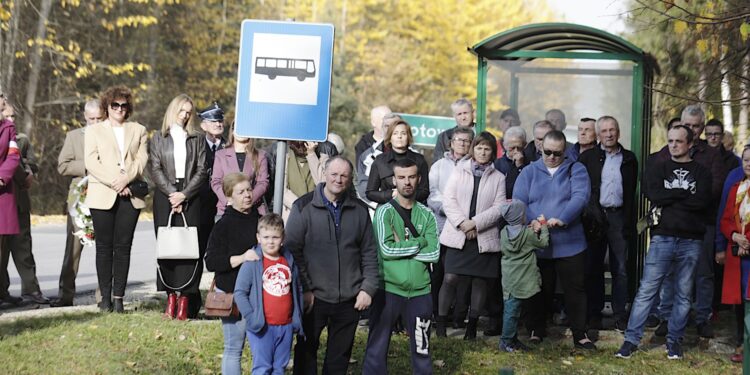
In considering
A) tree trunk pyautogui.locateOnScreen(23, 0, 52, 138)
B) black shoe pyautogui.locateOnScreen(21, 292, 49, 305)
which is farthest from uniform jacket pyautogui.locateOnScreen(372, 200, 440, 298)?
tree trunk pyautogui.locateOnScreen(23, 0, 52, 138)

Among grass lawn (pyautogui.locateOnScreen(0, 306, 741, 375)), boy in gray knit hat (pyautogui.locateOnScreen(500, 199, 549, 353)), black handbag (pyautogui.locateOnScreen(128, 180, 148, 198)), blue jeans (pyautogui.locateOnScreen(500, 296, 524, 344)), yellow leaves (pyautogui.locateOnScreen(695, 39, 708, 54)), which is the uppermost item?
yellow leaves (pyautogui.locateOnScreen(695, 39, 708, 54))

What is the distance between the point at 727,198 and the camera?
1011 centimetres

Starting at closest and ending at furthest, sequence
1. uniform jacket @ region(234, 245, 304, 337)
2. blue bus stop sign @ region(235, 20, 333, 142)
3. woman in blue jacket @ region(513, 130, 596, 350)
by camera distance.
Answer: uniform jacket @ region(234, 245, 304, 337)
blue bus stop sign @ region(235, 20, 333, 142)
woman in blue jacket @ region(513, 130, 596, 350)

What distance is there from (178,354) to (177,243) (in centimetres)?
159

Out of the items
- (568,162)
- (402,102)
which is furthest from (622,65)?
(402,102)

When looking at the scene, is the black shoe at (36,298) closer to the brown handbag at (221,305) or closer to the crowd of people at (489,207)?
the crowd of people at (489,207)

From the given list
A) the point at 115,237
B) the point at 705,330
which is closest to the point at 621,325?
the point at 705,330

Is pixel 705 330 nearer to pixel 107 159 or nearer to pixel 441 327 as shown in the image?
pixel 441 327

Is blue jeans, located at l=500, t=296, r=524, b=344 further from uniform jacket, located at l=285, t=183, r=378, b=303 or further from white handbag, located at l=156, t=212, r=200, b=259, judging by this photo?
white handbag, located at l=156, t=212, r=200, b=259

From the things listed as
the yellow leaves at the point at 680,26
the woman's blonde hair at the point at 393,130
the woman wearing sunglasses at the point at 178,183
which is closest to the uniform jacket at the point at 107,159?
the woman wearing sunglasses at the point at 178,183

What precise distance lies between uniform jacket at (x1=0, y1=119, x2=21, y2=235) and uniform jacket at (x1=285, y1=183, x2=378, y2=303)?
12.6ft

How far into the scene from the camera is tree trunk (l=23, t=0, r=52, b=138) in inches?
1116

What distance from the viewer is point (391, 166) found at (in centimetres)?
1072

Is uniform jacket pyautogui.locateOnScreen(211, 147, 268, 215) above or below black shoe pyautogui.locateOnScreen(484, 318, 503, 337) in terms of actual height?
above
